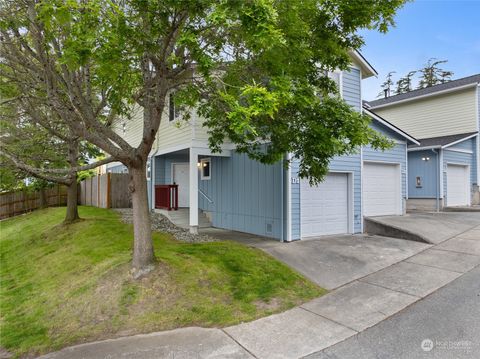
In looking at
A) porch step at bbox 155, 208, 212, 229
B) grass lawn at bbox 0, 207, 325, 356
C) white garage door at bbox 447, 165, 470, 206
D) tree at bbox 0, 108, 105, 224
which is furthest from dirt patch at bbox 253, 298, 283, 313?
white garage door at bbox 447, 165, 470, 206

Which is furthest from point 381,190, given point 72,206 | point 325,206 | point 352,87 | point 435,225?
point 72,206

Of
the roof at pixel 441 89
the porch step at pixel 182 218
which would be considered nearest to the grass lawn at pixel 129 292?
the porch step at pixel 182 218

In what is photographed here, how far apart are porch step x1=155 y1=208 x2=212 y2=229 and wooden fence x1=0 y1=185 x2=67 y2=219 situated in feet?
33.4

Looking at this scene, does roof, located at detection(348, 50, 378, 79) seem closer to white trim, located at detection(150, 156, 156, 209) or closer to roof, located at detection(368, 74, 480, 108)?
roof, located at detection(368, 74, 480, 108)

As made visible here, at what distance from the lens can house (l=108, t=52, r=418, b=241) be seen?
9766 mm

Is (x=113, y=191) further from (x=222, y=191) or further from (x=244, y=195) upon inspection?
(x=244, y=195)

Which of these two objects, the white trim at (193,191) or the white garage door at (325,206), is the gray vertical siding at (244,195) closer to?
the white garage door at (325,206)

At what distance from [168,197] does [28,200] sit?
1197 centimetres

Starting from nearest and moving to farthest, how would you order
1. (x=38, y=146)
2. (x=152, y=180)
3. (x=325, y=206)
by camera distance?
(x=38, y=146) → (x=325, y=206) → (x=152, y=180)

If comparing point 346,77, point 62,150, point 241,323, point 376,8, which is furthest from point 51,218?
point 376,8

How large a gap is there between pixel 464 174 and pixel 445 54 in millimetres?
26912

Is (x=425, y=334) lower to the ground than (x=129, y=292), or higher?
lower

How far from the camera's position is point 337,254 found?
8.11 metres

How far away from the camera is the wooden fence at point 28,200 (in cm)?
1850
